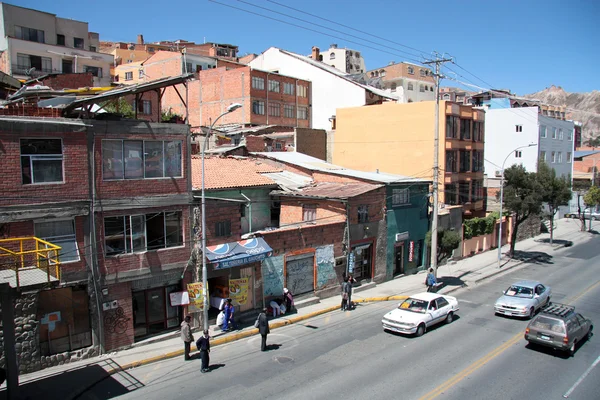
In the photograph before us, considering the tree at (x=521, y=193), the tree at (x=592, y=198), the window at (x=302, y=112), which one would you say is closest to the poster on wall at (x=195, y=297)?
the tree at (x=521, y=193)

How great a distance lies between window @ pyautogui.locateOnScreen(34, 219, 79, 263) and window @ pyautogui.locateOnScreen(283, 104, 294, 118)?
141 ft

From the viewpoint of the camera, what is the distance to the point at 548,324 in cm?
1752

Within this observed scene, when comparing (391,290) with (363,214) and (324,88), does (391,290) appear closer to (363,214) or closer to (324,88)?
(363,214)

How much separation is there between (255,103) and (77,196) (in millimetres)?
38083

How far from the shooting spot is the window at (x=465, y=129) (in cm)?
3997

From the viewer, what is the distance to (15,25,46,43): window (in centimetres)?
4777

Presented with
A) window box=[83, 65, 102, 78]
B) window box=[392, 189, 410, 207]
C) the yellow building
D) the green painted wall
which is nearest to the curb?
the green painted wall

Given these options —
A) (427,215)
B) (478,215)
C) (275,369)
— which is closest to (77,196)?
(275,369)

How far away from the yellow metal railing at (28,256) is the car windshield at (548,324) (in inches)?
674

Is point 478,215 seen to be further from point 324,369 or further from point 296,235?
point 324,369

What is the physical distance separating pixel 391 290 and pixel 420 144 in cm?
1587

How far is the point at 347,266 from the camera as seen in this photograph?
87.2 feet

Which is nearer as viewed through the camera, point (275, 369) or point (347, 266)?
point (275, 369)

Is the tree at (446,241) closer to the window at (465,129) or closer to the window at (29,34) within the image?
the window at (465,129)
